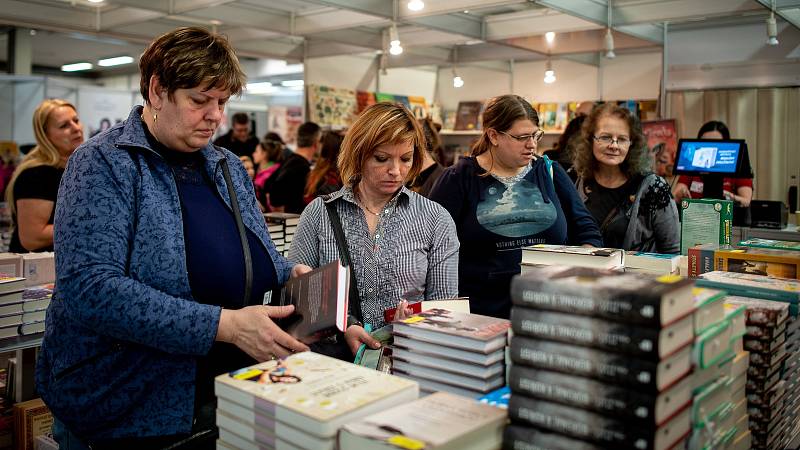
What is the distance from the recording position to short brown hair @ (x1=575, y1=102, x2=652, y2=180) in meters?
3.25

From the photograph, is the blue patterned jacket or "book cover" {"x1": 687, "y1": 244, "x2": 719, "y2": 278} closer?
the blue patterned jacket

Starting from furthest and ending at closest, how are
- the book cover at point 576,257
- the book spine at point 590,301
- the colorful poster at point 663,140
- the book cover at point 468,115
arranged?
the book cover at point 468,115 → the colorful poster at point 663,140 → the book cover at point 576,257 → the book spine at point 590,301

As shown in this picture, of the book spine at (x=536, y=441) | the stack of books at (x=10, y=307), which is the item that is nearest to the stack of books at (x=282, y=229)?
the stack of books at (x=10, y=307)

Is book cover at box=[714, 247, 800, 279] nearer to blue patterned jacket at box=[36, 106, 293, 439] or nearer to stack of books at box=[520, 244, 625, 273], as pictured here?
stack of books at box=[520, 244, 625, 273]

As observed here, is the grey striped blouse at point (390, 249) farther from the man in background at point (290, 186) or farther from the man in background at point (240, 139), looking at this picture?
the man in background at point (240, 139)

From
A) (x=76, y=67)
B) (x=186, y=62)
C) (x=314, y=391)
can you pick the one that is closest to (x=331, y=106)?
(x=186, y=62)

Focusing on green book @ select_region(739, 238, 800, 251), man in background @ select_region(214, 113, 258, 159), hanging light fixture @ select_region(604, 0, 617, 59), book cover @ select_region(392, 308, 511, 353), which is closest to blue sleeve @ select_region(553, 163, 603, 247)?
green book @ select_region(739, 238, 800, 251)

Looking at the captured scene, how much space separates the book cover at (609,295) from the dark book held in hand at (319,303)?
468mm

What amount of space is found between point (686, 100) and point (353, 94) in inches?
145

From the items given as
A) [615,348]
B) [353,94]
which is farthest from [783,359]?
[353,94]

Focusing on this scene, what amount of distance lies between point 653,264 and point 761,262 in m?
0.29

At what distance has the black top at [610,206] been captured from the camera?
315 cm

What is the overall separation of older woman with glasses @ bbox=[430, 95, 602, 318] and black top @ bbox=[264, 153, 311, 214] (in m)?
3.22

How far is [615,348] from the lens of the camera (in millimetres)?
1083
